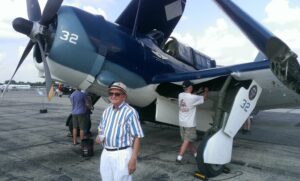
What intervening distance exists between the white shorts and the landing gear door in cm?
264

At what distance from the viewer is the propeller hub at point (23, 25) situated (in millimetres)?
5113

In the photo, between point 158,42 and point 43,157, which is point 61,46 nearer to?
point 43,157

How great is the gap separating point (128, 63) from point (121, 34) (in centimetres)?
58

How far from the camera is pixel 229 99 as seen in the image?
5.89m

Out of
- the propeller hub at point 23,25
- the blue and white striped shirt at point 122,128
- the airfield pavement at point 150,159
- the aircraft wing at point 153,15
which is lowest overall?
the airfield pavement at point 150,159

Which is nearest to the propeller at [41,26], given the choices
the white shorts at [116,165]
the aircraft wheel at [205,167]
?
the white shorts at [116,165]

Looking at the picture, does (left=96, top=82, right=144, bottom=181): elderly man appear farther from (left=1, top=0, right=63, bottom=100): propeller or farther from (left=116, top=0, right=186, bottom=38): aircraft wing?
(left=116, top=0, right=186, bottom=38): aircraft wing

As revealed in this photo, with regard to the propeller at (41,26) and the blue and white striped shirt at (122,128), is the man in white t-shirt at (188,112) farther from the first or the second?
the blue and white striped shirt at (122,128)

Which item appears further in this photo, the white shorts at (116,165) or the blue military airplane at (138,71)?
the blue military airplane at (138,71)

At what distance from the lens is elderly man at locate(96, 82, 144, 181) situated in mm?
2955

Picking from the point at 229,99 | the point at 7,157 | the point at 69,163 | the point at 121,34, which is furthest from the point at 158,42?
the point at 7,157

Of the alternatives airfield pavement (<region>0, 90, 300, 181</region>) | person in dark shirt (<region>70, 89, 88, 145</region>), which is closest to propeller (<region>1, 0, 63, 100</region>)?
airfield pavement (<region>0, 90, 300, 181</region>)

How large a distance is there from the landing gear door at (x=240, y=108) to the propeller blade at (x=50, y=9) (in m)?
3.48

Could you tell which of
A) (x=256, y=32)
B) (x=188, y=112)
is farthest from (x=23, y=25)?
(x=256, y=32)
